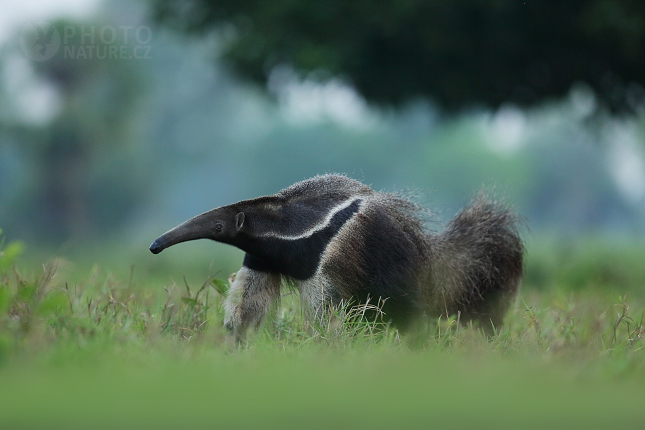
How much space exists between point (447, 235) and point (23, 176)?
37.6m

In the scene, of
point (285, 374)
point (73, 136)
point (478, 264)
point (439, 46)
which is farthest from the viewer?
point (73, 136)

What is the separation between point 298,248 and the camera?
15.9ft

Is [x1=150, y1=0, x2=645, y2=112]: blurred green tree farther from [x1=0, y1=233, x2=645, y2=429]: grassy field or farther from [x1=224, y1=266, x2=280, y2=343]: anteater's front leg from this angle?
[x1=0, y1=233, x2=645, y2=429]: grassy field

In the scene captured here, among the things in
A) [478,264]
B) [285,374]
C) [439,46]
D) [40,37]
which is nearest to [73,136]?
[40,37]

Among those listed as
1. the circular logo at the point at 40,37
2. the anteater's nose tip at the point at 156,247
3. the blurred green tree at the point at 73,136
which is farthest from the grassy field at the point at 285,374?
the blurred green tree at the point at 73,136

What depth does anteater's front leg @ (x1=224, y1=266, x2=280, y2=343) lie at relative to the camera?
16.2ft

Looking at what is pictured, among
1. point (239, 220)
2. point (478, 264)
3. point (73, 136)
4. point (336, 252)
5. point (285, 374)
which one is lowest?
point (285, 374)

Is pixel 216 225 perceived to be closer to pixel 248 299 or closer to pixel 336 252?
pixel 248 299

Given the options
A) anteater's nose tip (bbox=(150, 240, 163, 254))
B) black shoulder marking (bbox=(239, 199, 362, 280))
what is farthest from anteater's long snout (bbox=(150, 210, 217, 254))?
black shoulder marking (bbox=(239, 199, 362, 280))

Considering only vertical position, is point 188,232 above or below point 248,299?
above

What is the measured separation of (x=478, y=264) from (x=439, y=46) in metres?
7.96

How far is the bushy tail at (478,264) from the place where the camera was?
220 inches

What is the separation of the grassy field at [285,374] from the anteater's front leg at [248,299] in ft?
0.42

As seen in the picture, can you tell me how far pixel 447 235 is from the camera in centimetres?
580
